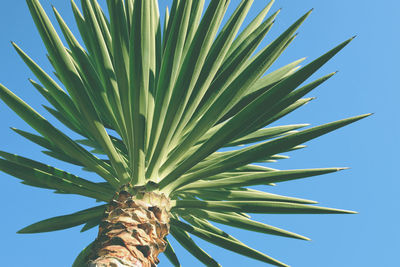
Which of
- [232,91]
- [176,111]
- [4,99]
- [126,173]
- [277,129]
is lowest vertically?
[126,173]

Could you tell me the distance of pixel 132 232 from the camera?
1206 mm

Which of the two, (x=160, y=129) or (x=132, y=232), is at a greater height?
(x=160, y=129)

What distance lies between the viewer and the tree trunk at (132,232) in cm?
113

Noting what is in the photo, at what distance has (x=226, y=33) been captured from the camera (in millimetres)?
1654

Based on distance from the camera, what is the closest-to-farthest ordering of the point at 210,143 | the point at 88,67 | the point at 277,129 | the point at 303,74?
the point at 303,74 → the point at 210,143 → the point at 88,67 → the point at 277,129

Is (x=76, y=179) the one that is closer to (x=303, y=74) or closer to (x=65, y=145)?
(x=65, y=145)

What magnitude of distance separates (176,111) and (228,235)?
888 mm

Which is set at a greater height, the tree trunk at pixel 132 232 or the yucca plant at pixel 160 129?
the yucca plant at pixel 160 129

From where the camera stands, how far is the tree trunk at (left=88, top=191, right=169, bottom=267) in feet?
3.70

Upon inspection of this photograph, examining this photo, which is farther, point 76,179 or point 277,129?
point 277,129

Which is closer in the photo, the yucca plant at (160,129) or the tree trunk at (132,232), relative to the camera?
the tree trunk at (132,232)

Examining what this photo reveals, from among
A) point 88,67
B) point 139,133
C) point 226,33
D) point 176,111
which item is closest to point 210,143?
point 176,111

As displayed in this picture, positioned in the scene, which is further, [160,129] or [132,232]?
[160,129]

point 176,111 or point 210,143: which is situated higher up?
point 176,111
